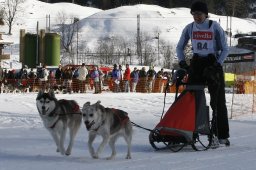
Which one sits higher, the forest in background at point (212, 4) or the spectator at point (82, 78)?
the forest in background at point (212, 4)

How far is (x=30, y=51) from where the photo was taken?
135 ft

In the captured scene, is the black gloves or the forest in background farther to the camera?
the forest in background

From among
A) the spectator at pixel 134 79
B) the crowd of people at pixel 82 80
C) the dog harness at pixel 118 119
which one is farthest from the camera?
the spectator at pixel 134 79

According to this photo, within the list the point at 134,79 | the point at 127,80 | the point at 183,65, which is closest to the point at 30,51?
the point at 134,79

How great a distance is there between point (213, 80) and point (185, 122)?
1.96 ft

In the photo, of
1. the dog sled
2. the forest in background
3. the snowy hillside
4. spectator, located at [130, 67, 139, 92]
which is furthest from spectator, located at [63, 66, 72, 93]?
the forest in background

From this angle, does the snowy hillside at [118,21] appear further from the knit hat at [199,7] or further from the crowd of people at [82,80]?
the knit hat at [199,7]

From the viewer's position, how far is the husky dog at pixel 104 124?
5.53m

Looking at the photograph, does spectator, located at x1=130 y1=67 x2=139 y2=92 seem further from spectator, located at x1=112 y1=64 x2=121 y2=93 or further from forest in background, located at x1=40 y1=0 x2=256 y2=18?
forest in background, located at x1=40 y1=0 x2=256 y2=18

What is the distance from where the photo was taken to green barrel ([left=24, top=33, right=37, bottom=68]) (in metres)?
41.0

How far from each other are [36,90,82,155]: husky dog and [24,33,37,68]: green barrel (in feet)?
116

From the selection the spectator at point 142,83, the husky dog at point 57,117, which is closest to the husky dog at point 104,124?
the husky dog at point 57,117

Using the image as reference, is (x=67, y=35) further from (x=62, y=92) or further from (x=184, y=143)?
(x=184, y=143)

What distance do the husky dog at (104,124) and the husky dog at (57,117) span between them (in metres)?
0.50
